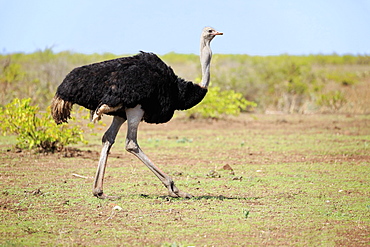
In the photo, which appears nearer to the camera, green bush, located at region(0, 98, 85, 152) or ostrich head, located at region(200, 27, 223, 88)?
ostrich head, located at region(200, 27, 223, 88)

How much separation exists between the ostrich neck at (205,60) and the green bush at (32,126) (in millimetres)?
3877

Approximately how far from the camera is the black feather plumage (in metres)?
6.32

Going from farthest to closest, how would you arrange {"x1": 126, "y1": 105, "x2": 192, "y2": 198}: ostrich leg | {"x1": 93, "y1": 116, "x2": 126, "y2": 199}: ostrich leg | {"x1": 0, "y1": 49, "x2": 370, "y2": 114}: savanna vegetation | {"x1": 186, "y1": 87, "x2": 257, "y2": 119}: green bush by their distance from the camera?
{"x1": 0, "y1": 49, "x2": 370, "y2": 114}: savanna vegetation
{"x1": 186, "y1": 87, "x2": 257, "y2": 119}: green bush
{"x1": 93, "y1": 116, "x2": 126, "y2": 199}: ostrich leg
{"x1": 126, "y1": 105, "x2": 192, "y2": 198}: ostrich leg

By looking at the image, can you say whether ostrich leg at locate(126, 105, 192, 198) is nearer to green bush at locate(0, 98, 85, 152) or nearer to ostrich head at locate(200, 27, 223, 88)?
ostrich head at locate(200, 27, 223, 88)

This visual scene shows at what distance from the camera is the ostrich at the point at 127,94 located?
6.32 m

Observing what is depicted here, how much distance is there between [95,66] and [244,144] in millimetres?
6868

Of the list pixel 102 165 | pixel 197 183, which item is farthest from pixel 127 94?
pixel 197 183

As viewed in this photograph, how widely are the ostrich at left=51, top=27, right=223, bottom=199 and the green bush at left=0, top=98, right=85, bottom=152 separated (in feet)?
11.8

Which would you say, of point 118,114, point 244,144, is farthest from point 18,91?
point 118,114

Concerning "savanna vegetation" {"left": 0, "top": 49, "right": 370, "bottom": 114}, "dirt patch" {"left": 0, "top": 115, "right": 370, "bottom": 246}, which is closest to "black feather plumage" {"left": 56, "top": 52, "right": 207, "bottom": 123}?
"dirt patch" {"left": 0, "top": 115, "right": 370, "bottom": 246}

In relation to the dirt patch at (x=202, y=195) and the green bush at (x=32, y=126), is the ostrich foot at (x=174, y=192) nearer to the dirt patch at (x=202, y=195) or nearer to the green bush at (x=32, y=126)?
the dirt patch at (x=202, y=195)

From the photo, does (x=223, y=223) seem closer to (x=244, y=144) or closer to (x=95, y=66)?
(x=95, y=66)

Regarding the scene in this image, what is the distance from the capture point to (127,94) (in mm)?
6301

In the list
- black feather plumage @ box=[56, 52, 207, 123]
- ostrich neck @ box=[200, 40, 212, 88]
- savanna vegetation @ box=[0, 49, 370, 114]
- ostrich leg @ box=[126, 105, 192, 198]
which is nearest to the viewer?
black feather plumage @ box=[56, 52, 207, 123]
